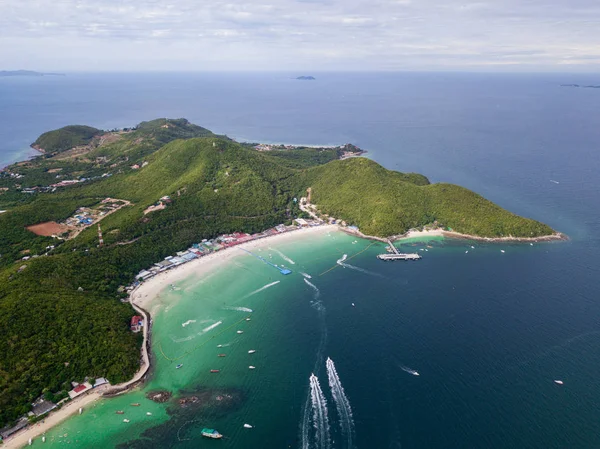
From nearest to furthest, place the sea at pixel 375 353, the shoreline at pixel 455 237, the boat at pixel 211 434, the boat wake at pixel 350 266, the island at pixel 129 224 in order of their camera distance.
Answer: the boat at pixel 211 434
the sea at pixel 375 353
the island at pixel 129 224
the boat wake at pixel 350 266
the shoreline at pixel 455 237

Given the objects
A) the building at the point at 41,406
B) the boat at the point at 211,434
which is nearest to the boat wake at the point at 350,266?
the boat at the point at 211,434

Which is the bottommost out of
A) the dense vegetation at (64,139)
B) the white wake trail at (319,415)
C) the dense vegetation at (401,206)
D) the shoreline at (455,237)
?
the white wake trail at (319,415)

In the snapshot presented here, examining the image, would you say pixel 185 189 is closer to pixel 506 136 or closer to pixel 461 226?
pixel 461 226

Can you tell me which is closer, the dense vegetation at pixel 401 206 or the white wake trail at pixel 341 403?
the white wake trail at pixel 341 403

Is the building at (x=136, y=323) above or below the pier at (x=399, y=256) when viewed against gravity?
below

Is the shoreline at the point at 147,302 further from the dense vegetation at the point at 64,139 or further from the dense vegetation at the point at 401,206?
the dense vegetation at the point at 64,139

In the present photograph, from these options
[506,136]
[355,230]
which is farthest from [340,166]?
[506,136]

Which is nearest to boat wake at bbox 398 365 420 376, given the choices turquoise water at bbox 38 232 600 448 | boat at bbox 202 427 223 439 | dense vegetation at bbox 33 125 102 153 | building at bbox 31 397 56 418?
turquoise water at bbox 38 232 600 448
